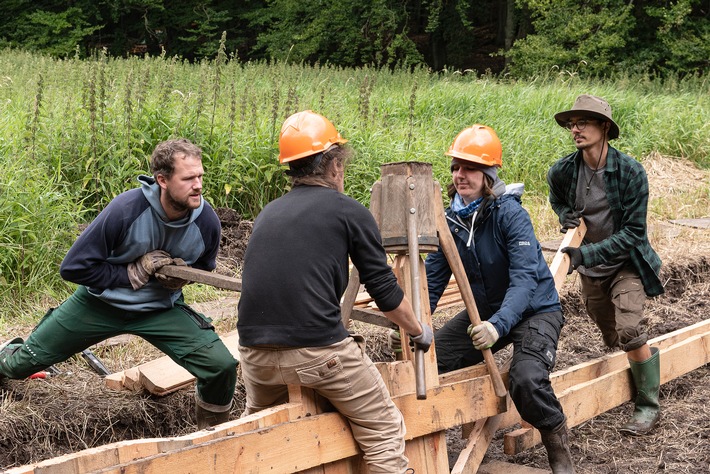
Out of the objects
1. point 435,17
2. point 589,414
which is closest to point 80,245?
point 589,414

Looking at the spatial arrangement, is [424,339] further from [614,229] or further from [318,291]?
[614,229]

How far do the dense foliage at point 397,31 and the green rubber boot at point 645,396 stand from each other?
41.0ft

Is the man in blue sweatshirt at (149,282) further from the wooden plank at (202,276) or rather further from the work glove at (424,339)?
the work glove at (424,339)

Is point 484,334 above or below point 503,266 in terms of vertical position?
below

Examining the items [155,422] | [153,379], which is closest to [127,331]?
[153,379]

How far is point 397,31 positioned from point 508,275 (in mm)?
23566

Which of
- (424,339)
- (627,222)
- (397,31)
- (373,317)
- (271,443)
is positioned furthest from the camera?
(397,31)

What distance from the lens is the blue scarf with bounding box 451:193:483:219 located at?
4.60 m

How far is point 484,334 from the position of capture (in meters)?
4.21

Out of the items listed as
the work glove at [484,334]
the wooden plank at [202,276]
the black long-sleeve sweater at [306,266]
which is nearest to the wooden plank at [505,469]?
the work glove at [484,334]

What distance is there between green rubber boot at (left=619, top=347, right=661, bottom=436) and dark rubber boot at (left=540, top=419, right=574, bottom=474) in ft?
3.55

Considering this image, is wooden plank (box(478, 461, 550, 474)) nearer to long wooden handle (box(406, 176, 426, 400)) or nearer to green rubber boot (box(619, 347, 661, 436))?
green rubber boot (box(619, 347, 661, 436))

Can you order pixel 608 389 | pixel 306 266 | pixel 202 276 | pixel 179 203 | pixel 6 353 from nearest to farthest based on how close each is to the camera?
pixel 306 266 → pixel 202 276 → pixel 179 203 → pixel 6 353 → pixel 608 389

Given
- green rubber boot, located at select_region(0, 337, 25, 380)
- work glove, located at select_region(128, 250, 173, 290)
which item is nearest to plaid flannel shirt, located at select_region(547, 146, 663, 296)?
work glove, located at select_region(128, 250, 173, 290)
